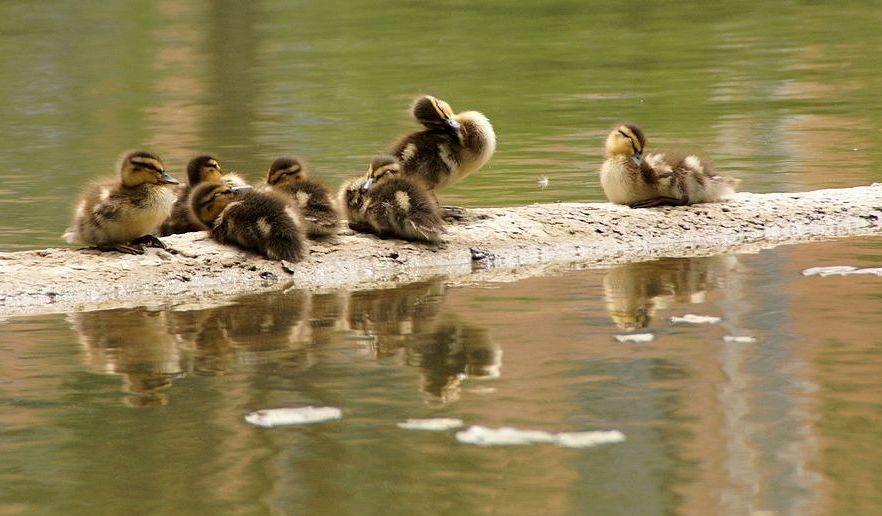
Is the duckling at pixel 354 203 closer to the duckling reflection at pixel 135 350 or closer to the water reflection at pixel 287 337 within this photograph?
the water reflection at pixel 287 337

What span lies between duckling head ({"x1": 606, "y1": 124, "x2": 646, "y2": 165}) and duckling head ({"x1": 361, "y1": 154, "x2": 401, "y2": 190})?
1.42m

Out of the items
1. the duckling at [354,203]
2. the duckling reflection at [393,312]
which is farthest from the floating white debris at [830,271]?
the duckling at [354,203]

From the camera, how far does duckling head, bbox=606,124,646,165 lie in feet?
31.7

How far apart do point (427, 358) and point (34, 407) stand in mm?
1576

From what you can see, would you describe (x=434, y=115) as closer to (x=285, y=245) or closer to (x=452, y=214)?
(x=452, y=214)

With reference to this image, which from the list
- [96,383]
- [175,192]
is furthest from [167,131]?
[96,383]

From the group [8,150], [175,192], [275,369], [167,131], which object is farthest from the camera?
[167,131]

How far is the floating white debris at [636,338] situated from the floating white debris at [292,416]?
4.86ft

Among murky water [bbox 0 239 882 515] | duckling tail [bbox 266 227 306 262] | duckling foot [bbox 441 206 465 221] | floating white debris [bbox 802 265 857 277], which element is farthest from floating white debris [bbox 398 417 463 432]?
duckling foot [bbox 441 206 465 221]

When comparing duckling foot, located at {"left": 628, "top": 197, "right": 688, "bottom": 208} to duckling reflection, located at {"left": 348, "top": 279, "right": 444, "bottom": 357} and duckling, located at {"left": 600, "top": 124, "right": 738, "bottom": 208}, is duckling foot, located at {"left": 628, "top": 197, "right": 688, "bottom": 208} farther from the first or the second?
duckling reflection, located at {"left": 348, "top": 279, "right": 444, "bottom": 357}

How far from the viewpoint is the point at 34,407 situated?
6277mm

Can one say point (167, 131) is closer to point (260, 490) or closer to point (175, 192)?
point (175, 192)

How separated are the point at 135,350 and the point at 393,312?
127 centimetres

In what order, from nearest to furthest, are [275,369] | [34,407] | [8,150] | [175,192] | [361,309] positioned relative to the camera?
1. [34,407]
2. [275,369]
3. [361,309]
4. [175,192]
5. [8,150]
